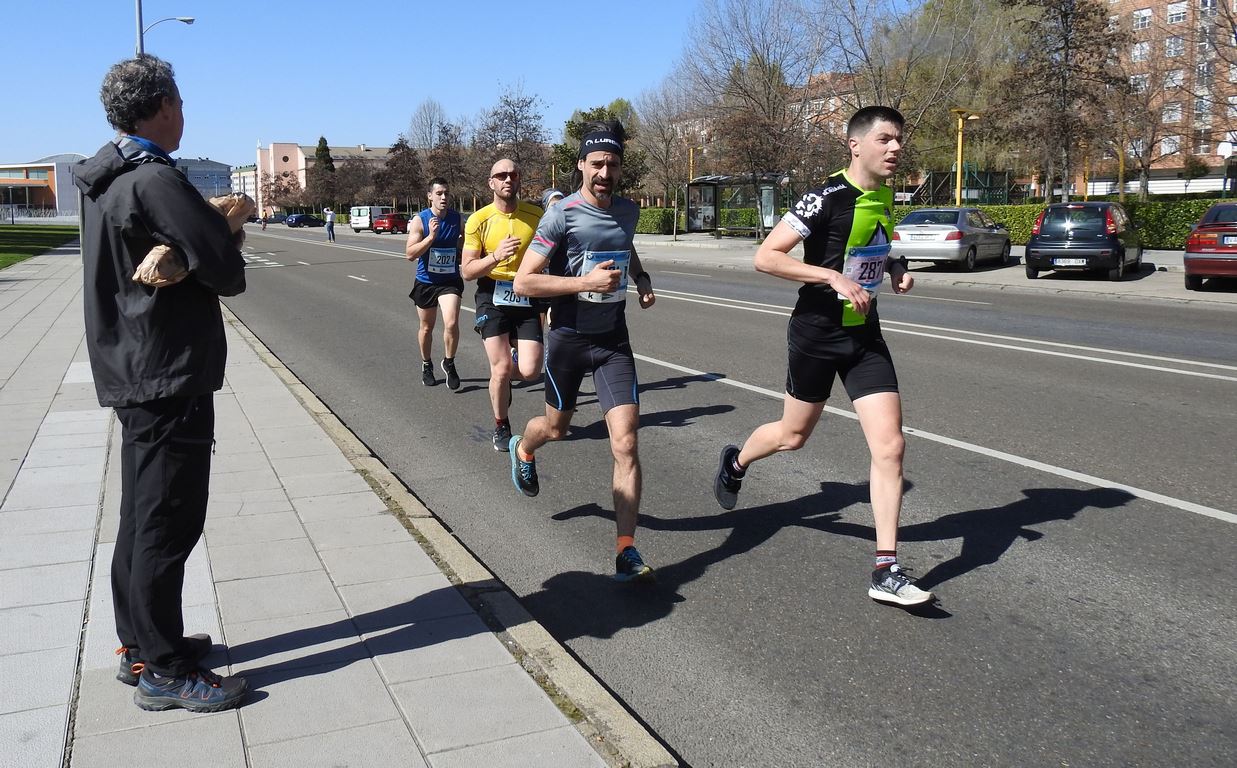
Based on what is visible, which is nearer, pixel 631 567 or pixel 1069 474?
pixel 631 567

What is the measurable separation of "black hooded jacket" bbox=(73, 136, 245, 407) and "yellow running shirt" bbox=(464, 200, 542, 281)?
4023mm

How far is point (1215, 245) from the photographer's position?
59.0 feet

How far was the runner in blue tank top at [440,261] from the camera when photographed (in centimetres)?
Result: 904

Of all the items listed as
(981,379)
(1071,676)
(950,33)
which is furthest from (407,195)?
(1071,676)

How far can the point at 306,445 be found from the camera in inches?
273

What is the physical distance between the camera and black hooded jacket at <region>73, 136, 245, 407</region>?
2926 mm

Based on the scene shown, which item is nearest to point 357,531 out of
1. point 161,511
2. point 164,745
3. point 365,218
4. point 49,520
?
point 49,520

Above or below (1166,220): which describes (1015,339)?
below

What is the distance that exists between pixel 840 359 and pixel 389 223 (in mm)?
61927

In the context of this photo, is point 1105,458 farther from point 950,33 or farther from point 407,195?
point 407,195

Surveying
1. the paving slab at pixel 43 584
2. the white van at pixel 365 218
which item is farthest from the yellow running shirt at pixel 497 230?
the white van at pixel 365 218

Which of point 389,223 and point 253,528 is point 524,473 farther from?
point 389,223

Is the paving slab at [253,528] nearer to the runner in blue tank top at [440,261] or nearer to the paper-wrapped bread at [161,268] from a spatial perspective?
the paper-wrapped bread at [161,268]

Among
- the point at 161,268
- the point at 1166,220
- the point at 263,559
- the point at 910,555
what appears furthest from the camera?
the point at 1166,220
